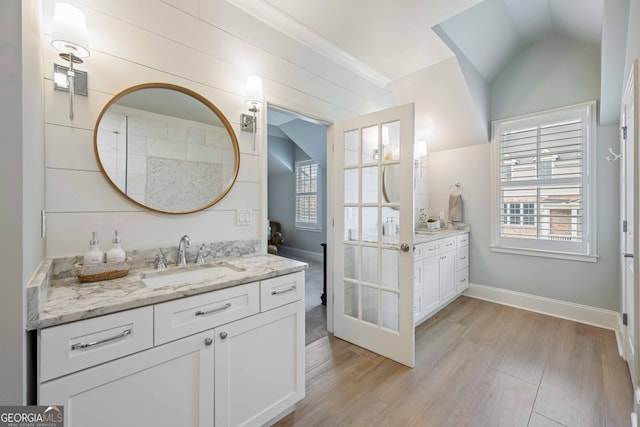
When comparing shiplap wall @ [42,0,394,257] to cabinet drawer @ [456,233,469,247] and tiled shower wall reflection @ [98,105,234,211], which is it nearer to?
tiled shower wall reflection @ [98,105,234,211]

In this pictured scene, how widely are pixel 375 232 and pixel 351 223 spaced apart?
0.27 metres

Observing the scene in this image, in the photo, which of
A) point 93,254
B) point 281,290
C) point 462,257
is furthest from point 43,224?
point 462,257

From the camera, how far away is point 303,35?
2.31 meters

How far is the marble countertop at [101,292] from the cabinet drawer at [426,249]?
1566 millimetres

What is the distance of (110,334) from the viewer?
0.99 m

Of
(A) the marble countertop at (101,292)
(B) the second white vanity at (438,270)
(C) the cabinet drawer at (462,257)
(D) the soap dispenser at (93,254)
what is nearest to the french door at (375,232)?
(B) the second white vanity at (438,270)

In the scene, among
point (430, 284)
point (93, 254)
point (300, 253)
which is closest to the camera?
point (93, 254)

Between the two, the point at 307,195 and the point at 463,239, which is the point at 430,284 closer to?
the point at 463,239

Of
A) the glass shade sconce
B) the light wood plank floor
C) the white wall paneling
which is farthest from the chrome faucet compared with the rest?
the light wood plank floor

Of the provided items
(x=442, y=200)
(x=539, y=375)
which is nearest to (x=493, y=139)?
(x=442, y=200)

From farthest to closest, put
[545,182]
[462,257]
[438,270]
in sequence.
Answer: [462,257]
[545,182]
[438,270]

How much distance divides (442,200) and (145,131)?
3787 mm

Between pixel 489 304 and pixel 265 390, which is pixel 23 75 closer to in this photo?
pixel 265 390

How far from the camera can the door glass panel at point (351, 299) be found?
8.28 feet
